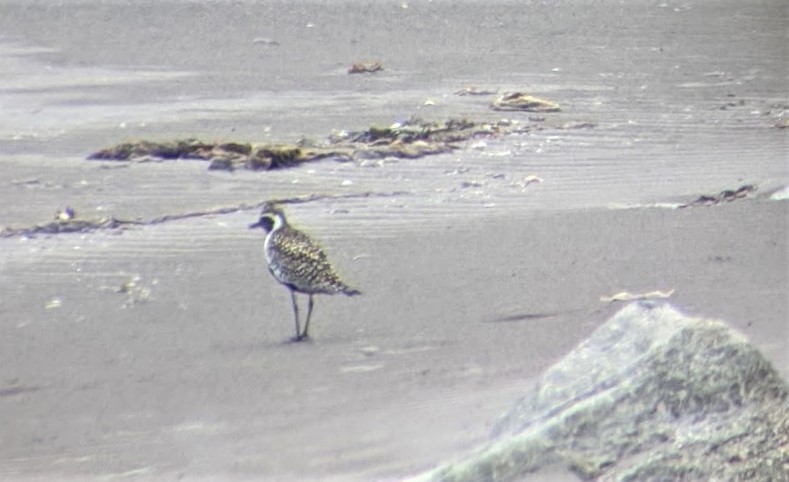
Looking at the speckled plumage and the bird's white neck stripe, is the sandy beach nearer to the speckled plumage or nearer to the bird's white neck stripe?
the speckled plumage

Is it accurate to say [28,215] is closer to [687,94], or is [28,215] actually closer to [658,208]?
[658,208]

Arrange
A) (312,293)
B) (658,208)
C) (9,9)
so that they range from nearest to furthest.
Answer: (312,293)
(658,208)
(9,9)

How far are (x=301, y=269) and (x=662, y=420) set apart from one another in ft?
10.3

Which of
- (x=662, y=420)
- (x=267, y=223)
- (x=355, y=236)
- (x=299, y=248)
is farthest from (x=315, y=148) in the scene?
(x=662, y=420)

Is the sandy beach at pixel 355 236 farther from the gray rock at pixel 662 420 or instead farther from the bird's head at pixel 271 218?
the bird's head at pixel 271 218

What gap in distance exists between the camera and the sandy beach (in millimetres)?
6660

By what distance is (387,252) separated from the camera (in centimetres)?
939

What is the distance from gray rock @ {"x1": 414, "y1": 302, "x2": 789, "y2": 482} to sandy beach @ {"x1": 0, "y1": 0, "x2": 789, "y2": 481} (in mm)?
173

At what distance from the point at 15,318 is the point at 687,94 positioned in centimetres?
846

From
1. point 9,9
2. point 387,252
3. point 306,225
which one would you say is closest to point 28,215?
point 306,225

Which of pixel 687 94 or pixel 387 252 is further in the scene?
pixel 687 94

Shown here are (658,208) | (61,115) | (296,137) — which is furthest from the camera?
(61,115)

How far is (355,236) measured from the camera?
980 cm

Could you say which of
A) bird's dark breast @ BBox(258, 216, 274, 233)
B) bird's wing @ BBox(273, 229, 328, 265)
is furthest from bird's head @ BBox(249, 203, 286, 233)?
bird's wing @ BBox(273, 229, 328, 265)
